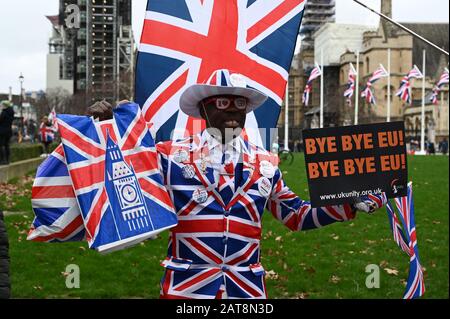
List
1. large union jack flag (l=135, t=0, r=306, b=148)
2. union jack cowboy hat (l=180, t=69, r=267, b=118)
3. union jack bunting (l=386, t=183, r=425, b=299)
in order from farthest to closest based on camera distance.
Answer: large union jack flag (l=135, t=0, r=306, b=148)
union jack bunting (l=386, t=183, r=425, b=299)
union jack cowboy hat (l=180, t=69, r=267, b=118)

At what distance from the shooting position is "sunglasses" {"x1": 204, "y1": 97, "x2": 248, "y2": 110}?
9.84ft

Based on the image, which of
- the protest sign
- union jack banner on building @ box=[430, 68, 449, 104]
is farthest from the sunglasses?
union jack banner on building @ box=[430, 68, 449, 104]

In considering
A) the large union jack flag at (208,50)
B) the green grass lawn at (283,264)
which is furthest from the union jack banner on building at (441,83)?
the large union jack flag at (208,50)

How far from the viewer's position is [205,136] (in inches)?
121

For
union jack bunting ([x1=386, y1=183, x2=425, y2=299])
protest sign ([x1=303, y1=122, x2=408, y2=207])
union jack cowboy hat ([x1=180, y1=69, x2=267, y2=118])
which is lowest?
union jack bunting ([x1=386, y1=183, x2=425, y2=299])

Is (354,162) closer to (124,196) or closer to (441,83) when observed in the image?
(124,196)

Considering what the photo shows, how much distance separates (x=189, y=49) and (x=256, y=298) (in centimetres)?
197

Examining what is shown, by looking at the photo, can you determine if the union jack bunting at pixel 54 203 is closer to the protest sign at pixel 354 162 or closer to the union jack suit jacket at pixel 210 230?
the union jack suit jacket at pixel 210 230

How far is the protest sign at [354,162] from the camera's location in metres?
2.98

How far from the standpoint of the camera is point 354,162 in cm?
301

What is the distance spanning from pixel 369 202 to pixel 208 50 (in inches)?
74.5

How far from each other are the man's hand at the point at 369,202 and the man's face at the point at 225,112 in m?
0.69

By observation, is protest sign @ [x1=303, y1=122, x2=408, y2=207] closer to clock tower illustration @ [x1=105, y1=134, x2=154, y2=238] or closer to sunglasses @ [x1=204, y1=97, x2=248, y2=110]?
sunglasses @ [x1=204, y1=97, x2=248, y2=110]

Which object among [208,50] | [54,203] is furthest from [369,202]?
[208,50]
